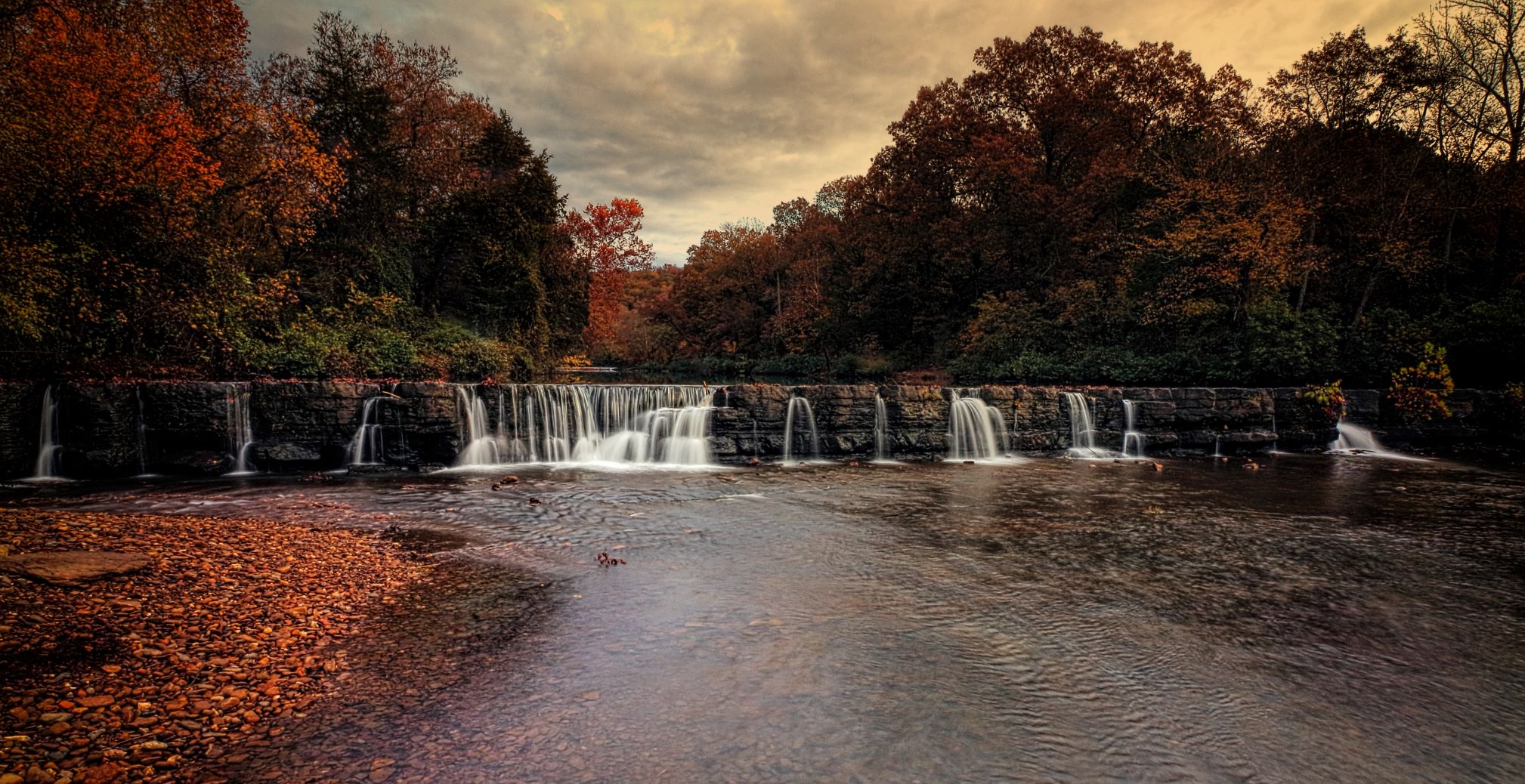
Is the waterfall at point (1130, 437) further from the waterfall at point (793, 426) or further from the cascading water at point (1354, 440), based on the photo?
the waterfall at point (793, 426)

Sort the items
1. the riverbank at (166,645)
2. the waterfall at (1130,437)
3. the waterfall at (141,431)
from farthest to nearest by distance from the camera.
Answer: the waterfall at (1130,437)
the waterfall at (141,431)
the riverbank at (166,645)

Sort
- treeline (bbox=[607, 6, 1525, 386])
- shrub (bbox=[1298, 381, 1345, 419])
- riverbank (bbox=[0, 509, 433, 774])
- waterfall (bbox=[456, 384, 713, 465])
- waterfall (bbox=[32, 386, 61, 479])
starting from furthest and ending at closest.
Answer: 1. treeline (bbox=[607, 6, 1525, 386])
2. shrub (bbox=[1298, 381, 1345, 419])
3. waterfall (bbox=[456, 384, 713, 465])
4. waterfall (bbox=[32, 386, 61, 479])
5. riverbank (bbox=[0, 509, 433, 774])

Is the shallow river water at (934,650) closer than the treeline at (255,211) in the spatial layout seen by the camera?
Yes

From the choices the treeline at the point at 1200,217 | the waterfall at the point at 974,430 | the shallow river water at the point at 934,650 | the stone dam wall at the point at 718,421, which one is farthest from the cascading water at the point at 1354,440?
the shallow river water at the point at 934,650

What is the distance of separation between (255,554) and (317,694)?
3.08 metres

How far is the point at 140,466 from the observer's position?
11.5 m

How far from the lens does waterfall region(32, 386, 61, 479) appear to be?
11039 mm

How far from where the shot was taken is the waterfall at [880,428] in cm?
1527

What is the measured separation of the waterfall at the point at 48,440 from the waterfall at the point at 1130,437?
74.0 feet

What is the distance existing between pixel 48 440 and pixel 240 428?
109 inches

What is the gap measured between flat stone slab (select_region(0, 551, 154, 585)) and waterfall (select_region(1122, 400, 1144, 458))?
59.6 feet

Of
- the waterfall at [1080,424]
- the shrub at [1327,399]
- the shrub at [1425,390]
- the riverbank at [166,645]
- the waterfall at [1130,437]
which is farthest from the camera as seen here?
the shrub at [1425,390]

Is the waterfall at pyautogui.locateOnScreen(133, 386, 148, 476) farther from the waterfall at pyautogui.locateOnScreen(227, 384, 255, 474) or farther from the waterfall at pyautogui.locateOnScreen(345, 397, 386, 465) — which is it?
the waterfall at pyautogui.locateOnScreen(345, 397, 386, 465)

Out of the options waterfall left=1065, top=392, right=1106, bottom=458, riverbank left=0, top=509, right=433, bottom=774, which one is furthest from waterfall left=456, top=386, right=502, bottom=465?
waterfall left=1065, top=392, right=1106, bottom=458
